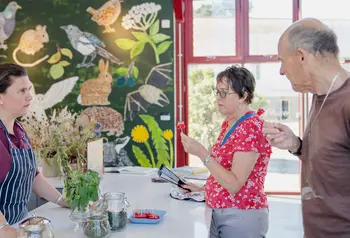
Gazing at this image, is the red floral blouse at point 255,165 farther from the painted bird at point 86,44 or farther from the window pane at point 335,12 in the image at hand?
the window pane at point 335,12

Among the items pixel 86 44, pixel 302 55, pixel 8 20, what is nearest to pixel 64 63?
pixel 86 44

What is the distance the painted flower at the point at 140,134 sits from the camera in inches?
211

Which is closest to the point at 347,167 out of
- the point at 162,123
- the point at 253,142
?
the point at 253,142

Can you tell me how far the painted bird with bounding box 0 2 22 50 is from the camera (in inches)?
217

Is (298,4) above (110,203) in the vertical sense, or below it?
above

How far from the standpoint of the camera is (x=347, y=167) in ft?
4.24

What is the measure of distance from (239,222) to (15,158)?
1094 mm

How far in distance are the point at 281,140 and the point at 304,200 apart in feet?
0.77

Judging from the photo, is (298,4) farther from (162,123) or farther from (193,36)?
(162,123)

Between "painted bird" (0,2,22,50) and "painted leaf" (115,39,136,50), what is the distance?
1.47 metres

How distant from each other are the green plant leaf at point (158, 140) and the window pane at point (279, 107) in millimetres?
1368

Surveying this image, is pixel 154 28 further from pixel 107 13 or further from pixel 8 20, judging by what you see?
pixel 8 20

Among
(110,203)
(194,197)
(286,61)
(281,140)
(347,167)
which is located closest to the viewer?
(347,167)

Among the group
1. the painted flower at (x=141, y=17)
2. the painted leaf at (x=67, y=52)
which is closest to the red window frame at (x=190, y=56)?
the painted flower at (x=141, y=17)
